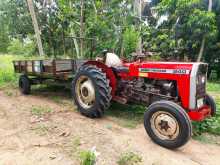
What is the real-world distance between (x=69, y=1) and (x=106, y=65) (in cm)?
507

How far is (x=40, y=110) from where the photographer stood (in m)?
4.82

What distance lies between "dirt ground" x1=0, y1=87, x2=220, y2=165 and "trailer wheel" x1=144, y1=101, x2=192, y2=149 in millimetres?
130

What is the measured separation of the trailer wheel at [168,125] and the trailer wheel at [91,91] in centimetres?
105

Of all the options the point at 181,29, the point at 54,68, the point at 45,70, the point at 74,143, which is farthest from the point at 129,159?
the point at 181,29

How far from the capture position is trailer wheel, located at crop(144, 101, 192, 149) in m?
2.98

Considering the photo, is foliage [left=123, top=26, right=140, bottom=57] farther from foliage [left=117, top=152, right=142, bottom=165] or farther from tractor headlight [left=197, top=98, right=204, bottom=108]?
foliage [left=117, top=152, right=142, bottom=165]

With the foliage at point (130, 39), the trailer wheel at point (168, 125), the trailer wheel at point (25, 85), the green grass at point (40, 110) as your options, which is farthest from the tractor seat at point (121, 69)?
the foliage at point (130, 39)

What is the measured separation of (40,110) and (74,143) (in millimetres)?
1846

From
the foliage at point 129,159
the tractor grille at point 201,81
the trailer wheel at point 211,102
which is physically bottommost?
the foliage at point 129,159

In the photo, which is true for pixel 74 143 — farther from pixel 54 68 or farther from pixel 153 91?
pixel 54 68

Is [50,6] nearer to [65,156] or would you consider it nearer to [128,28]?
[128,28]

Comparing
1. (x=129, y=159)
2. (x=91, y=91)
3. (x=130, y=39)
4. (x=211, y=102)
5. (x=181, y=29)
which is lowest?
(x=129, y=159)

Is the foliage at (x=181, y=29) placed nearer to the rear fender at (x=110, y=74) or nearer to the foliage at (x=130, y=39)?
the foliage at (x=130, y=39)

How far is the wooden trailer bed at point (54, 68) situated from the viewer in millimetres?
5402
